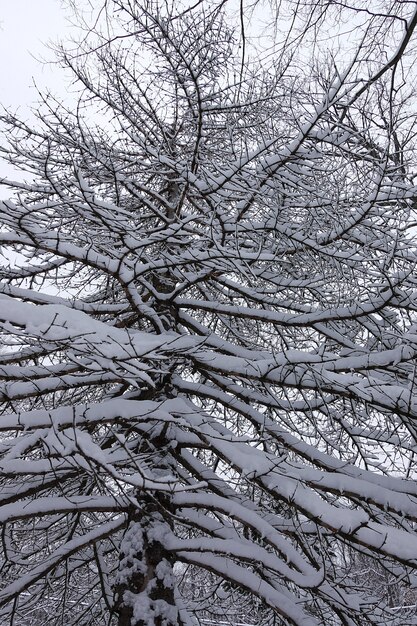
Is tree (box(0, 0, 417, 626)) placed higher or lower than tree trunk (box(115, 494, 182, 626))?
higher

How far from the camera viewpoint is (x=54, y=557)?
11.6ft

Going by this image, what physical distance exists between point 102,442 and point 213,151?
2.64m

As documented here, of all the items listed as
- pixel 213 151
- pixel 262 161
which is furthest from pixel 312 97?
pixel 213 151

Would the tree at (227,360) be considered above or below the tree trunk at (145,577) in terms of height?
above

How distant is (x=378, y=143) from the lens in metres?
4.82

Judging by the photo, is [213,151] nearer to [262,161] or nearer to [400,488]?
[262,161]

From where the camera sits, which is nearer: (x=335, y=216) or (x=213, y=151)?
(x=335, y=216)

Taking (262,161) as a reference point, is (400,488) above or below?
below

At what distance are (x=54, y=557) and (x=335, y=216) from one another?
313 centimetres

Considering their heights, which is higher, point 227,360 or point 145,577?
point 227,360

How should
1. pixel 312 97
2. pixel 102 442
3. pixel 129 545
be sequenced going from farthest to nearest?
1. pixel 102 442
2. pixel 312 97
3. pixel 129 545

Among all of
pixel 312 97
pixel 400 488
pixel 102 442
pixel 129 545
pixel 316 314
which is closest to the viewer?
pixel 400 488

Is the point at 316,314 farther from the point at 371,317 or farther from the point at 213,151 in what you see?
the point at 213,151

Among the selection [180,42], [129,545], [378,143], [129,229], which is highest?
[378,143]
